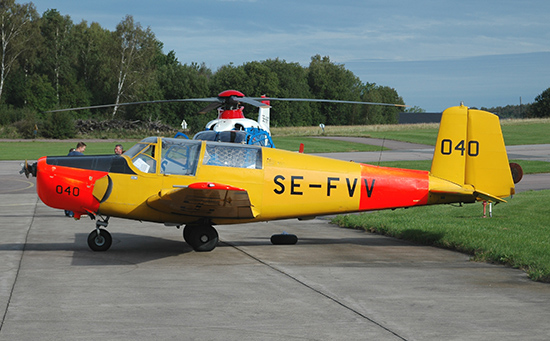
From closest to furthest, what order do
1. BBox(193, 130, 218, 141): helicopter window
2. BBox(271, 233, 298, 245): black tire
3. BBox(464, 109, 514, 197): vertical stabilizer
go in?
BBox(464, 109, 514, 197): vertical stabilizer < BBox(271, 233, 298, 245): black tire < BBox(193, 130, 218, 141): helicopter window

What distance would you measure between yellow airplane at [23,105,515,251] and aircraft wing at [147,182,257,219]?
18 mm

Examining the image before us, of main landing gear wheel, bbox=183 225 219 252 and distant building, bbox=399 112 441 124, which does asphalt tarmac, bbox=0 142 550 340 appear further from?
distant building, bbox=399 112 441 124

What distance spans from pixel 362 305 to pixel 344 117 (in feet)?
376

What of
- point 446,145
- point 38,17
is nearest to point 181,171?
point 446,145

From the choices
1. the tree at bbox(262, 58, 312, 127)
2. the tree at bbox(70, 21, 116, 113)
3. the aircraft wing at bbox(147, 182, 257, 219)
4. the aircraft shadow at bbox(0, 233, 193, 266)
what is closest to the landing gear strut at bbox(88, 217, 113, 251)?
the aircraft shadow at bbox(0, 233, 193, 266)

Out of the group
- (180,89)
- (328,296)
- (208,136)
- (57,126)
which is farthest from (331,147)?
(180,89)

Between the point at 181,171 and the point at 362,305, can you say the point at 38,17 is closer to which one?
the point at 181,171

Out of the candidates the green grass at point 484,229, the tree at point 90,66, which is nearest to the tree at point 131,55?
the tree at point 90,66

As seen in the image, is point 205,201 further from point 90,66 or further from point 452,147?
point 90,66

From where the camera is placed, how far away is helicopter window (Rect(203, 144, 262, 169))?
10445 mm

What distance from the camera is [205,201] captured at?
984cm

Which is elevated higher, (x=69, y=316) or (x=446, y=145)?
(x=446, y=145)

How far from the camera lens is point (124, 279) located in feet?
27.3

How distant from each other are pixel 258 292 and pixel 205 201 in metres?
2.65
